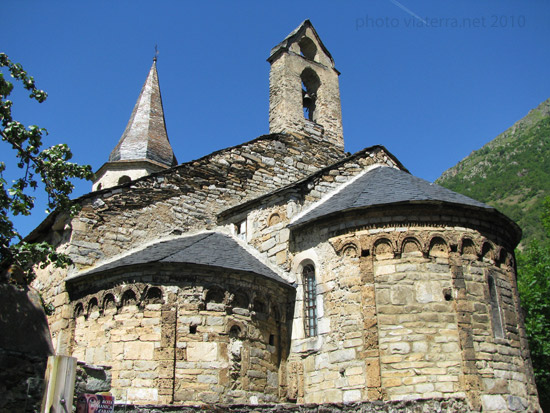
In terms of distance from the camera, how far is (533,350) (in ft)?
60.7

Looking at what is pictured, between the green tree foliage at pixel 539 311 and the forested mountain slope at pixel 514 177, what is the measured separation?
4621 centimetres

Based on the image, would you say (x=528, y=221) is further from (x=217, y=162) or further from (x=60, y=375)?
(x=60, y=375)

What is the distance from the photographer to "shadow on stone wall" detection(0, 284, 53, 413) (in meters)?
4.57

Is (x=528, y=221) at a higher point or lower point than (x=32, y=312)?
higher

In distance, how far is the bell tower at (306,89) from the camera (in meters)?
16.6

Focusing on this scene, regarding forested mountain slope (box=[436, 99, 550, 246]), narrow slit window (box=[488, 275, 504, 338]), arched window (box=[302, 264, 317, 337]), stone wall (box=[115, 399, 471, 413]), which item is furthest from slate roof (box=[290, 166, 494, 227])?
forested mountain slope (box=[436, 99, 550, 246])

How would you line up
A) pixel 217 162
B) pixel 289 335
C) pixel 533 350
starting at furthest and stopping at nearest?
pixel 533 350, pixel 217 162, pixel 289 335

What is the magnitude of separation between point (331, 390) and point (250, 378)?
1577mm

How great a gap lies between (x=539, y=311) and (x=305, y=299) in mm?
11586

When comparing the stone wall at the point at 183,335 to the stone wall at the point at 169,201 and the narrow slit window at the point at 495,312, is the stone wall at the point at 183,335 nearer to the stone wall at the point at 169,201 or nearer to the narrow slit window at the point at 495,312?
the stone wall at the point at 169,201

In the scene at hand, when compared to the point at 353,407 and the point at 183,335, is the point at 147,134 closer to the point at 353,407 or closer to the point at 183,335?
the point at 183,335

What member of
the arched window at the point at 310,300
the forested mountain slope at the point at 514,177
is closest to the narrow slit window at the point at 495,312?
the arched window at the point at 310,300

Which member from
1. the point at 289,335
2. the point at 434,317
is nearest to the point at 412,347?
the point at 434,317

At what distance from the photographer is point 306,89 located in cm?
1817
